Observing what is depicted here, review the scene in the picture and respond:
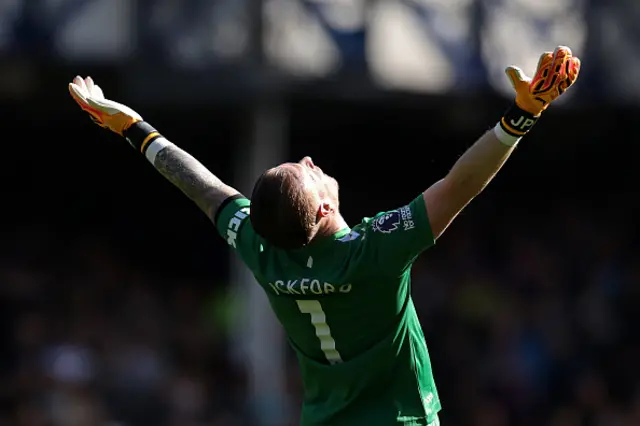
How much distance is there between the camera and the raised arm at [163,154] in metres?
5.45

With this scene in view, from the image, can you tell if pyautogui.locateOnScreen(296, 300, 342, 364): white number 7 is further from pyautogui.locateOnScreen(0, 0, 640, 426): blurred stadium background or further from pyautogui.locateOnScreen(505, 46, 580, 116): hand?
pyautogui.locateOnScreen(0, 0, 640, 426): blurred stadium background

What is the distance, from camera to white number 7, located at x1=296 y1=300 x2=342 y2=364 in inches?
196

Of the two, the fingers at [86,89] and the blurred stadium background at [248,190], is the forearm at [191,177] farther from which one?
the blurred stadium background at [248,190]

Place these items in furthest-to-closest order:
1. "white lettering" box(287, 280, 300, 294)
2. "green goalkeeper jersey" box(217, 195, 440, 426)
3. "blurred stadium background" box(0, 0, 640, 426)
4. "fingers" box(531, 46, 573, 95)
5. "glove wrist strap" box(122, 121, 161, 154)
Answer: "blurred stadium background" box(0, 0, 640, 426)
"glove wrist strap" box(122, 121, 161, 154)
"white lettering" box(287, 280, 300, 294)
"green goalkeeper jersey" box(217, 195, 440, 426)
"fingers" box(531, 46, 573, 95)

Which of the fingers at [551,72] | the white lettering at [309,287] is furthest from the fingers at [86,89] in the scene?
the fingers at [551,72]

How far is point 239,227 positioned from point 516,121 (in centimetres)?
127

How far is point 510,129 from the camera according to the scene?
4.58 m

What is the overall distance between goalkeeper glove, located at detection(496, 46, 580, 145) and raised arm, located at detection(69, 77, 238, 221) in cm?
133

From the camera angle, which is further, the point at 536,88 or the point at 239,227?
the point at 239,227

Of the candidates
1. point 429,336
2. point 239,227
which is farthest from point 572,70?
point 429,336

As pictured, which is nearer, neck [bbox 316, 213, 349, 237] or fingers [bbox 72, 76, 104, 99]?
neck [bbox 316, 213, 349, 237]

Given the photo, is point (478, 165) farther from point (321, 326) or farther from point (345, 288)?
point (321, 326)

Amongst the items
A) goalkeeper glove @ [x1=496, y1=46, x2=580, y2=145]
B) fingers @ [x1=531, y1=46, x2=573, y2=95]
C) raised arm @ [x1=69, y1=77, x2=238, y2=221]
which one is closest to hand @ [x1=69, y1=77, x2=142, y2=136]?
raised arm @ [x1=69, y1=77, x2=238, y2=221]

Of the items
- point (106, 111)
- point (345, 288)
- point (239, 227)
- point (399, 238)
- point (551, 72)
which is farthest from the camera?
point (106, 111)
